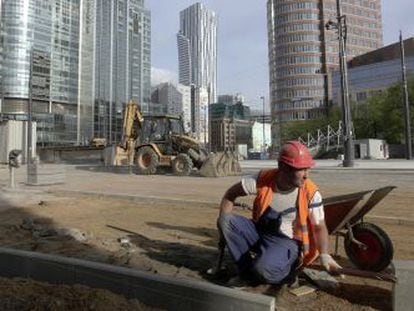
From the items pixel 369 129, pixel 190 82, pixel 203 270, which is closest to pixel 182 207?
pixel 203 270

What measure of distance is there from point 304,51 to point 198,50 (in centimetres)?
5160

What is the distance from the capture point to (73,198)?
14.3 m

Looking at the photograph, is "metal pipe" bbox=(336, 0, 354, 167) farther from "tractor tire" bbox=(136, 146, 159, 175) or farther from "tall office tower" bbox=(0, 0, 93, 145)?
"tall office tower" bbox=(0, 0, 93, 145)

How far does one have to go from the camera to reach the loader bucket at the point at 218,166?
2325cm

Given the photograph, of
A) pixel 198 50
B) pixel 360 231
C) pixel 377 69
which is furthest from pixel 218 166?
pixel 377 69

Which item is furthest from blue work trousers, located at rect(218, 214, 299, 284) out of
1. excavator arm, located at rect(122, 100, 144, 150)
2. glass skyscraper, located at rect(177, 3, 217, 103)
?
glass skyscraper, located at rect(177, 3, 217, 103)

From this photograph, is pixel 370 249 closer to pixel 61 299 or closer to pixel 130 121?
pixel 61 299

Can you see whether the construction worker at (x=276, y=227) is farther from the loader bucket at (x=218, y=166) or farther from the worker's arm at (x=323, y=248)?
the loader bucket at (x=218, y=166)

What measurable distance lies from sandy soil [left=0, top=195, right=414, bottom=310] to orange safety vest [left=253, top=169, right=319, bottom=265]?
0.43 m

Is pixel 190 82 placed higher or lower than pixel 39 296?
Result: higher

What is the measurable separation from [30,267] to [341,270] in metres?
2.80

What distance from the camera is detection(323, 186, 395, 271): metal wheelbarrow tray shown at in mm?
5348

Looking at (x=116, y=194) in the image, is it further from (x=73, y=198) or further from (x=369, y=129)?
(x=369, y=129)

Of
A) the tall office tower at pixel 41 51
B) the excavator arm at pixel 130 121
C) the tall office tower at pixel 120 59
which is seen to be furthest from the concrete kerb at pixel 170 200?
the tall office tower at pixel 120 59
